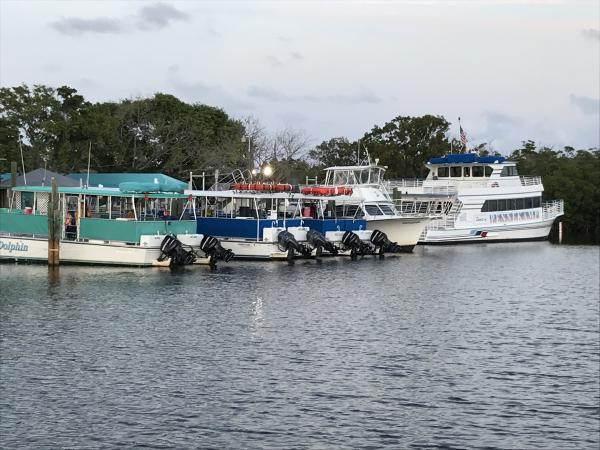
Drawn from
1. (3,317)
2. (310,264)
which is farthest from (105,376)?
(310,264)

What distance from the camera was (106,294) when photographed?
39.1m

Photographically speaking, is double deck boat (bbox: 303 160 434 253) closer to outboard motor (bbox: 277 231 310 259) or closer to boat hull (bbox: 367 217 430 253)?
boat hull (bbox: 367 217 430 253)

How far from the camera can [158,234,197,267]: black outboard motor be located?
1895 inches

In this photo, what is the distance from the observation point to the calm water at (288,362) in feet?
71.0

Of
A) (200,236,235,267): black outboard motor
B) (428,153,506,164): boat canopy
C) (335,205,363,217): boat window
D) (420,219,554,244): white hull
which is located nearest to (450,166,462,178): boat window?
(428,153,506,164): boat canopy

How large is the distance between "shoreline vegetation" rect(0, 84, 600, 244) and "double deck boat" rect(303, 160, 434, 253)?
4.88 meters

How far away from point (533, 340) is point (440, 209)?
43.5 metres

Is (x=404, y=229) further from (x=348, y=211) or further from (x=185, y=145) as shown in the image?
(x=185, y=145)

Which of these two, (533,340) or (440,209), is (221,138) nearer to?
(440,209)

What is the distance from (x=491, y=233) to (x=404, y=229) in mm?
15147

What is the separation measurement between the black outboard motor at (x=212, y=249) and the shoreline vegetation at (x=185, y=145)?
52.9 ft

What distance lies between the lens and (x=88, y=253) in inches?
1889

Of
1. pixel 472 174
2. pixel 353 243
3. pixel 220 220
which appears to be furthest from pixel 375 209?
pixel 472 174

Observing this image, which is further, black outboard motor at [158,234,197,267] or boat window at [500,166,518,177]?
boat window at [500,166,518,177]
